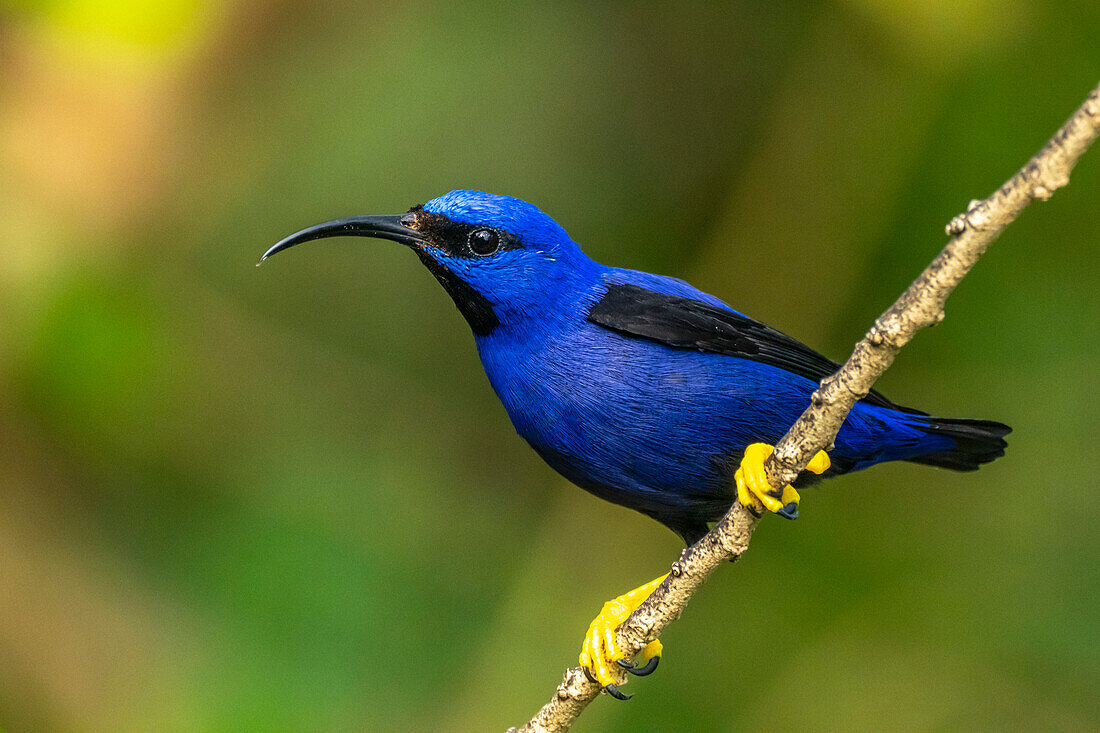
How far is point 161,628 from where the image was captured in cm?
512

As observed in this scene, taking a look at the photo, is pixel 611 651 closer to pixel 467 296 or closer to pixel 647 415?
pixel 647 415

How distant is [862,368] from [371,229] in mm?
2029

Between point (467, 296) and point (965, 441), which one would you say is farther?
point (965, 441)

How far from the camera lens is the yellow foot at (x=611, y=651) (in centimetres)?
354

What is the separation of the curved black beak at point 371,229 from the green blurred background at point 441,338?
1.67 metres


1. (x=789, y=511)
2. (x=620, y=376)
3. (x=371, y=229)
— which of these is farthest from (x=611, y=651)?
(x=371, y=229)

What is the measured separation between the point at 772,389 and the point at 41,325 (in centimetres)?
357

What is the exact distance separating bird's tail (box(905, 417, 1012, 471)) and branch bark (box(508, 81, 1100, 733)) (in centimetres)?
142

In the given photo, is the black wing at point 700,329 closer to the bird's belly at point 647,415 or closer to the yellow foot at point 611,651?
the bird's belly at point 647,415

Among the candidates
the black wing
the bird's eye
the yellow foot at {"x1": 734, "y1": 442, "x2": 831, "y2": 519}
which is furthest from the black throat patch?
the yellow foot at {"x1": 734, "y1": 442, "x2": 831, "y2": 519}

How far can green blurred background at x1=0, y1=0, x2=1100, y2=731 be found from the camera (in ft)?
16.4

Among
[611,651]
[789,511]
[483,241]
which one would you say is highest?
[483,241]

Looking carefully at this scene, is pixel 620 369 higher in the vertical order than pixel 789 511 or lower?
higher

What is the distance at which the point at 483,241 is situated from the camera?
3895mm
